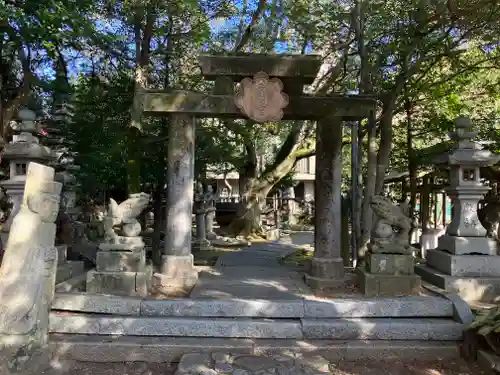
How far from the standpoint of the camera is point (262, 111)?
244 inches

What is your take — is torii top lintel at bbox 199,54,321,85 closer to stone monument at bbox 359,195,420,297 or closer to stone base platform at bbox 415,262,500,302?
stone monument at bbox 359,195,420,297

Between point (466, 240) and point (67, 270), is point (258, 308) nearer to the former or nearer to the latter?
point (67, 270)

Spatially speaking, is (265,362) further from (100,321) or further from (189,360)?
(100,321)

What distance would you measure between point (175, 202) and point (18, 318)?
9.12 feet

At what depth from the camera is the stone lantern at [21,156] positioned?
636 centimetres

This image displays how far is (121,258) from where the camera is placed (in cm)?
596

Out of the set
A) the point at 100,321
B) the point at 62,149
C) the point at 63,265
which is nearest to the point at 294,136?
the point at 62,149

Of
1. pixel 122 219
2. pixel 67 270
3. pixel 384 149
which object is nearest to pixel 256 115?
pixel 122 219

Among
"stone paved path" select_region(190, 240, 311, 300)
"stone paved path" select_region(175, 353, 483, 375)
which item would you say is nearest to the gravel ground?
"stone paved path" select_region(175, 353, 483, 375)

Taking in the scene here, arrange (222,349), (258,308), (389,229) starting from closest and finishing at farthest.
A: (222,349)
(258,308)
(389,229)

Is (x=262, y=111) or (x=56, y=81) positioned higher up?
(x=56, y=81)

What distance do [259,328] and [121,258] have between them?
2371mm

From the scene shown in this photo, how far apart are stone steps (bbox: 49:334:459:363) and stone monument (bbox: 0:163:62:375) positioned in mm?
421

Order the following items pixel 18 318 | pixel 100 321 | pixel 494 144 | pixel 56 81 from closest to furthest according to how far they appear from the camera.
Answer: pixel 18 318 < pixel 100 321 < pixel 56 81 < pixel 494 144
